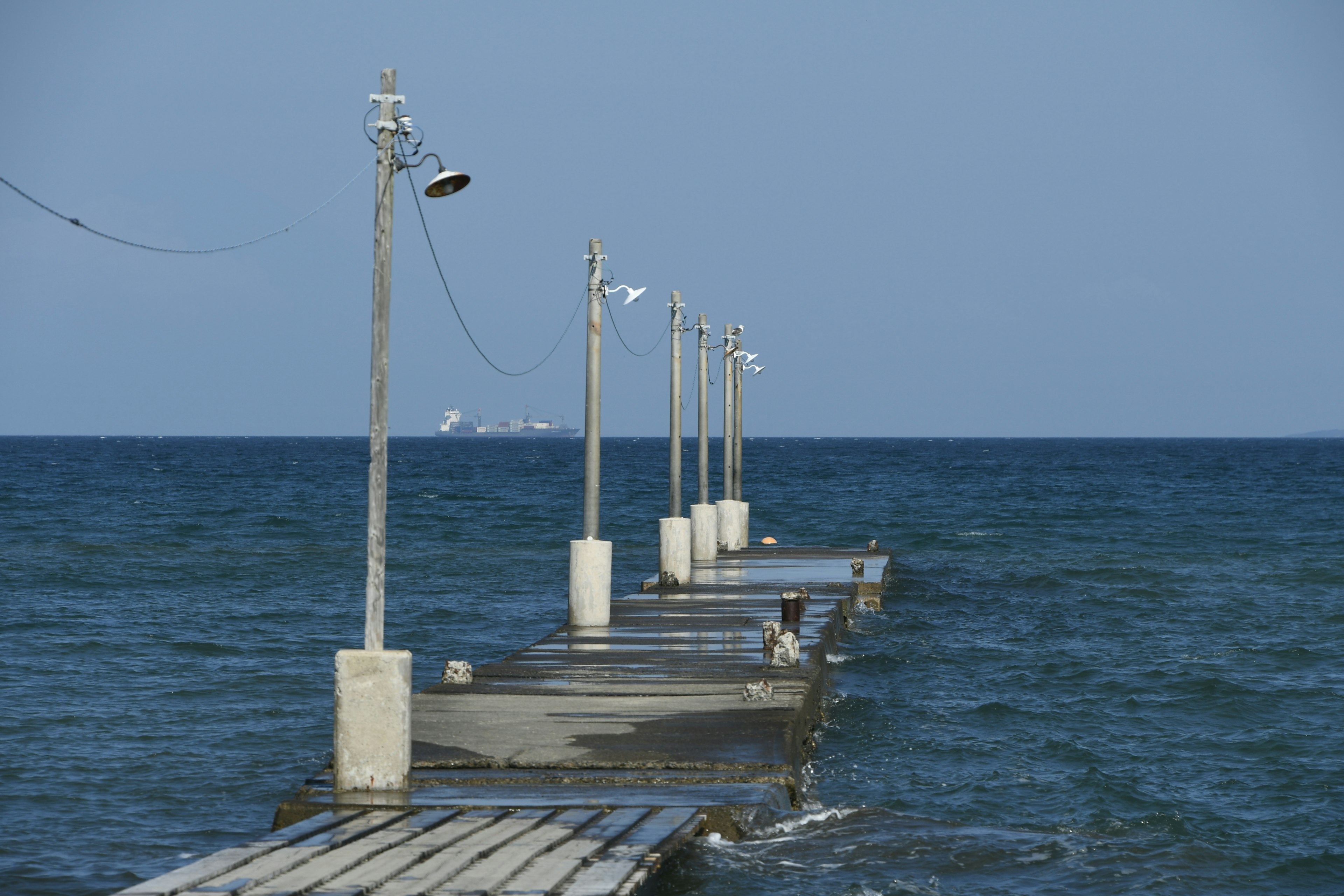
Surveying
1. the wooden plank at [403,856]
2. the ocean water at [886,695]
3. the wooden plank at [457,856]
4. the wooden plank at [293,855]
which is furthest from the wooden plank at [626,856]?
the wooden plank at [293,855]

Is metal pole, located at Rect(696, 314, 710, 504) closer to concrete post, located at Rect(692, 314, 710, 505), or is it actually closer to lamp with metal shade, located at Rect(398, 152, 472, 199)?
concrete post, located at Rect(692, 314, 710, 505)

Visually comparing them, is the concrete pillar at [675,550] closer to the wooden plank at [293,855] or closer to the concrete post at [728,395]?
the concrete post at [728,395]

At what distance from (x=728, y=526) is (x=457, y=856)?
2488 centimetres

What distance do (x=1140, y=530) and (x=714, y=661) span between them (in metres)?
38.9

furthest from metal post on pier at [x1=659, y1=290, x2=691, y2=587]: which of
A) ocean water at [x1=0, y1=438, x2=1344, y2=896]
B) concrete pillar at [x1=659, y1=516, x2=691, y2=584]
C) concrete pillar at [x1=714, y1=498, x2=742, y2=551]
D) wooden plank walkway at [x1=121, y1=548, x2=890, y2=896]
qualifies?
concrete pillar at [x1=714, y1=498, x2=742, y2=551]

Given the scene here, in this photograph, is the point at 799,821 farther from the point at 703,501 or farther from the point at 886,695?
the point at 703,501

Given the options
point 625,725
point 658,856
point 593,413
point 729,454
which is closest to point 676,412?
point 593,413

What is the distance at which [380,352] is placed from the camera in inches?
409

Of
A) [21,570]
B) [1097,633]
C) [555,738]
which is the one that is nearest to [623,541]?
[21,570]

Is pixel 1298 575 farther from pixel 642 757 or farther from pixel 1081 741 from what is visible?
pixel 642 757

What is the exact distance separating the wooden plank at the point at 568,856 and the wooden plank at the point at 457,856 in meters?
0.35

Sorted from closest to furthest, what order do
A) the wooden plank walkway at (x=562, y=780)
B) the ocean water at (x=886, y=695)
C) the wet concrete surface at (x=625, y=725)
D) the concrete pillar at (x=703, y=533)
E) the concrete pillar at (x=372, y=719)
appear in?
the wooden plank walkway at (x=562, y=780) → the concrete pillar at (x=372, y=719) → the wet concrete surface at (x=625, y=725) → the ocean water at (x=886, y=695) → the concrete pillar at (x=703, y=533)

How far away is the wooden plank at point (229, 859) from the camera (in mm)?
7586

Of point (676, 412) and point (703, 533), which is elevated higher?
point (676, 412)
